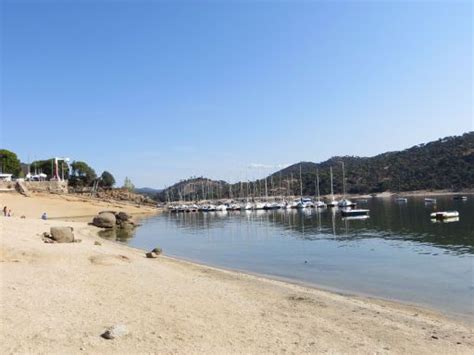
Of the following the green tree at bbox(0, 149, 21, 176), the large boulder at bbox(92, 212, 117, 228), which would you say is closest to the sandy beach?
the large boulder at bbox(92, 212, 117, 228)

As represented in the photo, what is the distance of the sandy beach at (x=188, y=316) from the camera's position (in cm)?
1301

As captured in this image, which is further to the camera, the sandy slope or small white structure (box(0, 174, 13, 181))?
small white structure (box(0, 174, 13, 181))

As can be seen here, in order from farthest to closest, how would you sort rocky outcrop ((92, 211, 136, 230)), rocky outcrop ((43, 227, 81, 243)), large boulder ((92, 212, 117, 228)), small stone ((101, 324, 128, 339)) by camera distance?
1. rocky outcrop ((92, 211, 136, 230))
2. large boulder ((92, 212, 117, 228))
3. rocky outcrop ((43, 227, 81, 243))
4. small stone ((101, 324, 128, 339))

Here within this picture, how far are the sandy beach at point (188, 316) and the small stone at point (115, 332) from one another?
0.20 metres

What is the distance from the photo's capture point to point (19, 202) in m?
107

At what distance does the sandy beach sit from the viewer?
42.7 ft

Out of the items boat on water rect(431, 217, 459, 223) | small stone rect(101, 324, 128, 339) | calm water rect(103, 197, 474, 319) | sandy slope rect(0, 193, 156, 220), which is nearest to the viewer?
small stone rect(101, 324, 128, 339)

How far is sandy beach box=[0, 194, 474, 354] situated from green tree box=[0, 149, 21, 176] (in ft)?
468

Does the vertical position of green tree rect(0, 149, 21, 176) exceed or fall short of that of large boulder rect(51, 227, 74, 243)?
it exceeds it

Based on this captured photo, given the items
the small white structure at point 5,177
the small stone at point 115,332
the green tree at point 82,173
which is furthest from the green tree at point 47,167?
the small stone at point 115,332

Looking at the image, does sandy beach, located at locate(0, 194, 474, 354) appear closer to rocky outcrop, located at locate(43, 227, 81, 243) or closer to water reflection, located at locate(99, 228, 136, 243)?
rocky outcrop, located at locate(43, 227, 81, 243)

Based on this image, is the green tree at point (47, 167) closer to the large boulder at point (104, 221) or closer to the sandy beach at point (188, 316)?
the large boulder at point (104, 221)

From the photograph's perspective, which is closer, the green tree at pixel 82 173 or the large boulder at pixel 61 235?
the large boulder at pixel 61 235

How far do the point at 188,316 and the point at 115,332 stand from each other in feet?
11.9
